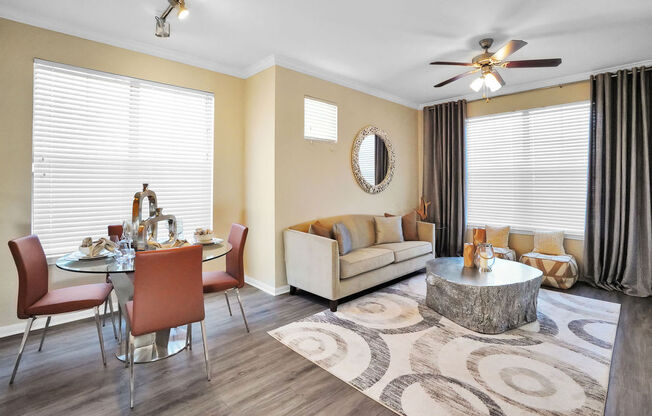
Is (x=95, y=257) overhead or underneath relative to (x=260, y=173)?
underneath

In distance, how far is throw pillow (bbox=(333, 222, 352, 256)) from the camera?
3.77 metres

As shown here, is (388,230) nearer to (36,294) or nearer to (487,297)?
(487,297)

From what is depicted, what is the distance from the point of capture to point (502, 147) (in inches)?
200

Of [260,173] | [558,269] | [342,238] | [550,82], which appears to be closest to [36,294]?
[260,173]

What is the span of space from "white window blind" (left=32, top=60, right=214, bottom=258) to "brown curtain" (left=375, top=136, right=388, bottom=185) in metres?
2.61

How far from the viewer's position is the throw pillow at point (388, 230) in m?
4.56

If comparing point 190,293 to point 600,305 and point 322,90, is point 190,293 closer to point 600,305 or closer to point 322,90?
point 322,90

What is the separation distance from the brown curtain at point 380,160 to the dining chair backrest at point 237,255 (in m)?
2.79

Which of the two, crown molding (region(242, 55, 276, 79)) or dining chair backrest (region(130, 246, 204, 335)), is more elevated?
crown molding (region(242, 55, 276, 79))

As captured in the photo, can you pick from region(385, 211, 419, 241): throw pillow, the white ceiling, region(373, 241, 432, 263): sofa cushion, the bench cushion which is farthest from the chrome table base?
the bench cushion

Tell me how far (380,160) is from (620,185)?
307cm

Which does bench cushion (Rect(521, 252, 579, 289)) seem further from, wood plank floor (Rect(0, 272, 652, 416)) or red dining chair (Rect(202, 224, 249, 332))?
red dining chair (Rect(202, 224, 249, 332))

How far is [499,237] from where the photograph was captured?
4934 mm

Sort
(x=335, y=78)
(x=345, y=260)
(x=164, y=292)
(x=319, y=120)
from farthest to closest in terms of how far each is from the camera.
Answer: (x=335, y=78) → (x=319, y=120) → (x=345, y=260) → (x=164, y=292)
